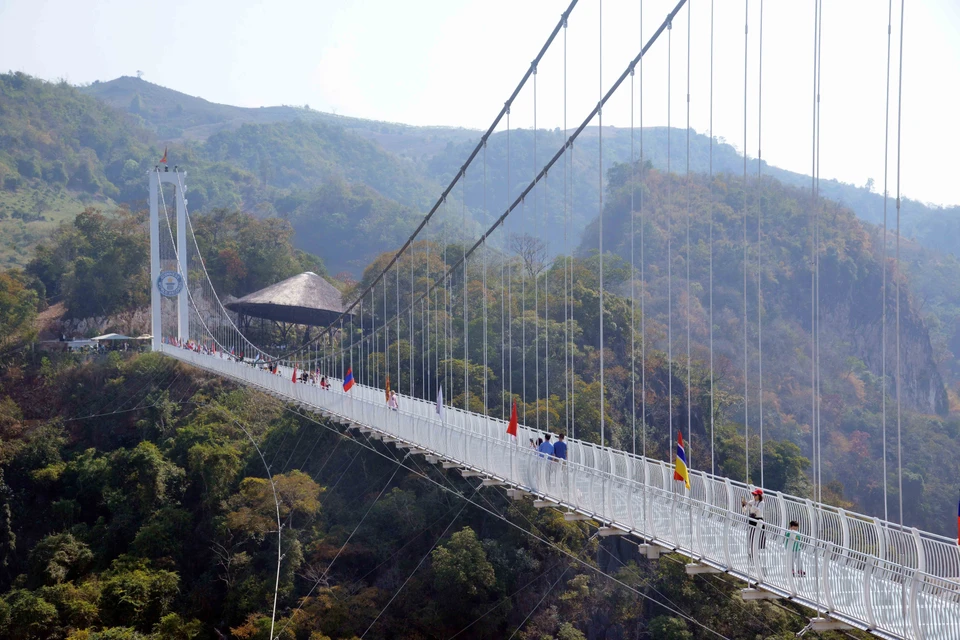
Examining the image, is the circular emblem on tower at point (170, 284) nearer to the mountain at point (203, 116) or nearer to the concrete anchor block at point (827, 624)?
the concrete anchor block at point (827, 624)

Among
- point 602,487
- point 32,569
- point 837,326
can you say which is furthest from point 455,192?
point 602,487

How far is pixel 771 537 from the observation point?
25.9 feet

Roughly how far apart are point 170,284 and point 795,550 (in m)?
31.1

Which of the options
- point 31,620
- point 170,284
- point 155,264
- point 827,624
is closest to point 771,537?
point 827,624

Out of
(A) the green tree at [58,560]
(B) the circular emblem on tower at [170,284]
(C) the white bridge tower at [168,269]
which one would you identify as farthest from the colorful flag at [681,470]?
(B) the circular emblem on tower at [170,284]

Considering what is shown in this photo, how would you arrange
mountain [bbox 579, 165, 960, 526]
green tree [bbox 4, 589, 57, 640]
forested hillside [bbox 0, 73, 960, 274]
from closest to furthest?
green tree [bbox 4, 589, 57, 640] < mountain [bbox 579, 165, 960, 526] < forested hillside [bbox 0, 73, 960, 274]

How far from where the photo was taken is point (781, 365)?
36094 millimetres

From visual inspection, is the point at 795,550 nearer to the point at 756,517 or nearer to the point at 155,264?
the point at 756,517

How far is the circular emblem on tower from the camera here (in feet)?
117

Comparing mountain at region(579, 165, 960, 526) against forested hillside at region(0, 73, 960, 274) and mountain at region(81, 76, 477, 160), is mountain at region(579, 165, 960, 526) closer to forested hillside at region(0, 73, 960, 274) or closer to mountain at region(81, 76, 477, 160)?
forested hillside at region(0, 73, 960, 274)

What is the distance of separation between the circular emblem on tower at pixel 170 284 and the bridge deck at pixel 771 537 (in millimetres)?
24090

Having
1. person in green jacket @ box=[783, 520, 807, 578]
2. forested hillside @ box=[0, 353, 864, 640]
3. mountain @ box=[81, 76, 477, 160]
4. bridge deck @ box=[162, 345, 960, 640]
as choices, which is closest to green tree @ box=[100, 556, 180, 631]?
forested hillside @ box=[0, 353, 864, 640]

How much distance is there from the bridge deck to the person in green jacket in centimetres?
1

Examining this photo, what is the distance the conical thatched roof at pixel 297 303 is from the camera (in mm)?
37375
